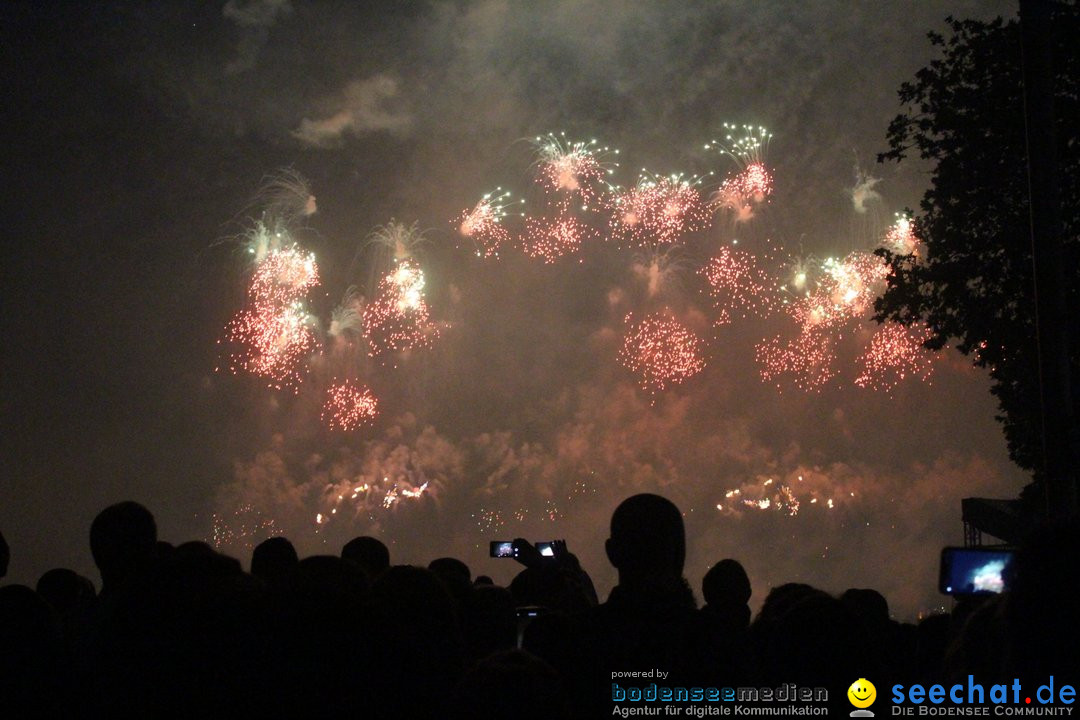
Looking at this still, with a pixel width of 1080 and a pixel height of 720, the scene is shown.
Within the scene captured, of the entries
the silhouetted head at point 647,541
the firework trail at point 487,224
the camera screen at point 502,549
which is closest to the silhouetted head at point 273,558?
the silhouetted head at point 647,541

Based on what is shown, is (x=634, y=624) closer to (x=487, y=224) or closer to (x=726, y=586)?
(x=726, y=586)

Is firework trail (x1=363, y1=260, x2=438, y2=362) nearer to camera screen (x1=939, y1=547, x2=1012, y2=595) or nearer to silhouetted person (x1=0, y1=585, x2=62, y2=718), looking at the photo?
camera screen (x1=939, y1=547, x2=1012, y2=595)

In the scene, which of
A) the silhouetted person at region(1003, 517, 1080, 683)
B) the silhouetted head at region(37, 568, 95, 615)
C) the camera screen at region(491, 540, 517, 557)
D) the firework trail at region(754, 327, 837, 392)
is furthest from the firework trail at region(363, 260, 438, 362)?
the silhouetted person at region(1003, 517, 1080, 683)

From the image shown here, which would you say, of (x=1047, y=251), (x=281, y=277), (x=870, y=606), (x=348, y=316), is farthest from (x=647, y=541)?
(x=348, y=316)

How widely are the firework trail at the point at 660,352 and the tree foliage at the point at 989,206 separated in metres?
15.9

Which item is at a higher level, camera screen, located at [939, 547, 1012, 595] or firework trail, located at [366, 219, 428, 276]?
firework trail, located at [366, 219, 428, 276]

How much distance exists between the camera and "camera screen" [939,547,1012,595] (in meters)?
5.26

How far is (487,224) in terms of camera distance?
38.9 meters

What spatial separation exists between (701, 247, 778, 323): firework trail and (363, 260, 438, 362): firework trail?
10.6 meters

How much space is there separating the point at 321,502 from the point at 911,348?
22574 mm

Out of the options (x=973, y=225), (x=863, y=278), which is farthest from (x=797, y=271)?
(x=973, y=225)

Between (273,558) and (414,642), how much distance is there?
11.0 feet

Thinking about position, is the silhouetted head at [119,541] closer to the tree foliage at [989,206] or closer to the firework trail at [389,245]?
the tree foliage at [989,206]

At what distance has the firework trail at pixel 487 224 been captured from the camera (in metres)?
35.2
